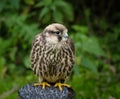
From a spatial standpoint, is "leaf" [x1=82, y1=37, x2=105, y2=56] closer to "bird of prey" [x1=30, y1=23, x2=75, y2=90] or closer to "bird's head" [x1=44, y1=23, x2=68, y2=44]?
"bird of prey" [x1=30, y1=23, x2=75, y2=90]

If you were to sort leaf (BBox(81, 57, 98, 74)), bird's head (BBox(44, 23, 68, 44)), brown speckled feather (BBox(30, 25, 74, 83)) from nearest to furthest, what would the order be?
1. bird's head (BBox(44, 23, 68, 44))
2. brown speckled feather (BBox(30, 25, 74, 83))
3. leaf (BBox(81, 57, 98, 74))

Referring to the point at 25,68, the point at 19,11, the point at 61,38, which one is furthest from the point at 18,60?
the point at 61,38

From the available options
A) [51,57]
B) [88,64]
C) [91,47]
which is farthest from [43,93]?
[91,47]

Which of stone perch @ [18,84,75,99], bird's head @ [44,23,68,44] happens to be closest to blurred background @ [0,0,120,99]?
bird's head @ [44,23,68,44]

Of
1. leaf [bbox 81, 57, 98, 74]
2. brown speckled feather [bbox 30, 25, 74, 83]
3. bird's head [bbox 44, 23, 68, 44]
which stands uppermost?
bird's head [bbox 44, 23, 68, 44]

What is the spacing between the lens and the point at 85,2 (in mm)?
8414

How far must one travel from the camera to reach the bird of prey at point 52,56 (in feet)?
15.9

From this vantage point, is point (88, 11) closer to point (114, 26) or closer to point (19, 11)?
point (114, 26)

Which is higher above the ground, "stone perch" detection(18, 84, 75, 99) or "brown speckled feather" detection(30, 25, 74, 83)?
A: "brown speckled feather" detection(30, 25, 74, 83)

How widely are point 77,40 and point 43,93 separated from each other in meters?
2.72

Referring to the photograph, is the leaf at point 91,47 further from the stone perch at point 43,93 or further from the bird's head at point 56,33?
the stone perch at point 43,93

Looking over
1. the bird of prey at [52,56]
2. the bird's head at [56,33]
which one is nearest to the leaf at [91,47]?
the bird of prey at [52,56]

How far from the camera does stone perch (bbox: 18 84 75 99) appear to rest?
441 centimetres

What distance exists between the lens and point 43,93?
14.7 ft
